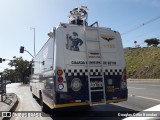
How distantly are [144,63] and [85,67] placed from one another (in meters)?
42.3

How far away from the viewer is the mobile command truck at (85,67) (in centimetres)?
856

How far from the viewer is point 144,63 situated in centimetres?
4969

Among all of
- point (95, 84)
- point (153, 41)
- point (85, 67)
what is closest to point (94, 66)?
point (85, 67)

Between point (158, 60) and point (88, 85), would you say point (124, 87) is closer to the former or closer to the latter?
point (88, 85)

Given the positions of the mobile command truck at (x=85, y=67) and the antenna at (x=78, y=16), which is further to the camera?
the antenna at (x=78, y=16)

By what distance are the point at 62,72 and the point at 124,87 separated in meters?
2.40

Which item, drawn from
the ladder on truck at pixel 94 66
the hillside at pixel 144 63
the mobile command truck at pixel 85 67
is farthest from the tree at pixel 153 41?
the ladder on truck at pixel 94 66

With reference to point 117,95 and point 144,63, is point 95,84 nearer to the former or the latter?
point 117,95

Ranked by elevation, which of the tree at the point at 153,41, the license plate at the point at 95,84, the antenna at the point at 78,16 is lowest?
the license plate at the point at 95,84

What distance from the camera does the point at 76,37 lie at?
30.0 feet

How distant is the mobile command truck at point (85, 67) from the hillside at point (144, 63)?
3407 cm

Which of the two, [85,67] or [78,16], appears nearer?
[85,67]

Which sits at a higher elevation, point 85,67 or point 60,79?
point 85,67

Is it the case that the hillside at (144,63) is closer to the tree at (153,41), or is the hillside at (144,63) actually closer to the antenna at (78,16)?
the tree at (153,41)
